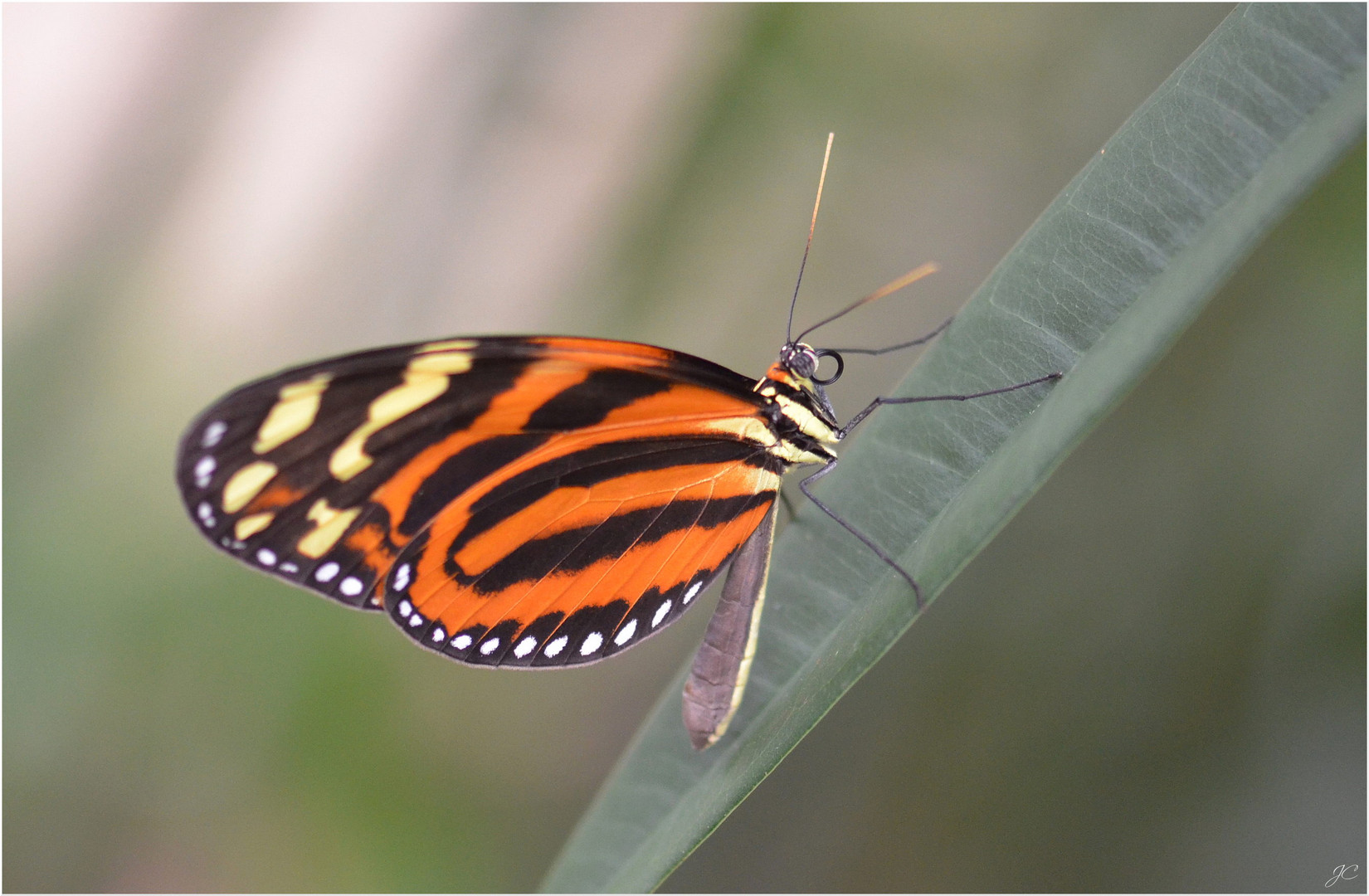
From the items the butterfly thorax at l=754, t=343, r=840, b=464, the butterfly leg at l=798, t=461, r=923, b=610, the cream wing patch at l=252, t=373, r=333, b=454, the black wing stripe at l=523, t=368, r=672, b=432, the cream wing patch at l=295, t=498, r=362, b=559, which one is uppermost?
the butterfly thorax at l=754, t=343, r=840, b=464

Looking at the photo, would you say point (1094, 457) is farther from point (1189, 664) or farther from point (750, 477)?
point (750, 477)

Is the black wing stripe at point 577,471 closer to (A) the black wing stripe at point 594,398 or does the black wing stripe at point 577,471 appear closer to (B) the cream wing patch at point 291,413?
(A) the black wing stripe at point 594,398

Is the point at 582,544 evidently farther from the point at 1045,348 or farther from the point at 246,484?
the point at 1045,348

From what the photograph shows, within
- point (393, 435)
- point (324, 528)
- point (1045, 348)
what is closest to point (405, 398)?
point (393, 435)

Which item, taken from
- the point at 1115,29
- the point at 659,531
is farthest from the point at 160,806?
the point at 1115,29

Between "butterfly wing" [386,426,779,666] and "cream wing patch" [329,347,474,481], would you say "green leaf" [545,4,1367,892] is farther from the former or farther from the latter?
"cream wing patch" [329,347,474,481]

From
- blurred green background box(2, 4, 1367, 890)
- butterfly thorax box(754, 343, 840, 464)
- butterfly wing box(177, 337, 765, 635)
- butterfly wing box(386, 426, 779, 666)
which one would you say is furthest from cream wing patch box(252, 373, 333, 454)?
blurred green background box(2, 4, 1367, 890)
